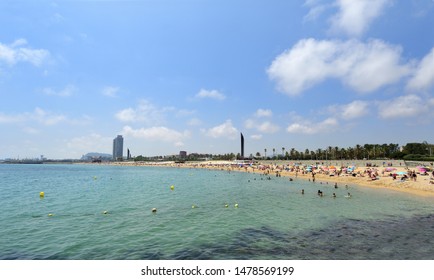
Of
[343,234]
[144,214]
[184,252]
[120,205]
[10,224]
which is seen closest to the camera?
[184,252]

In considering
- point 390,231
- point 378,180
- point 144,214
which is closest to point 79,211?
point 144,214

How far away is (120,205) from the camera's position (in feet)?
112

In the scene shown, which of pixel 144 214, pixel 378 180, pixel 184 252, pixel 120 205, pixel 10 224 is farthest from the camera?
pixel 378 180

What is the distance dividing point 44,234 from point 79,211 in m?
9.98

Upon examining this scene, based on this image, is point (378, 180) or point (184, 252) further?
point (378, 180)

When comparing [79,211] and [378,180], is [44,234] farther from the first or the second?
[378,180]

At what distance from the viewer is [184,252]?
53.3 feet

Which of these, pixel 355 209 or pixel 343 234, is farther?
pixel 355 209
